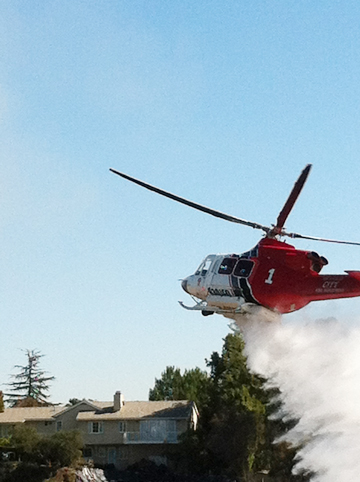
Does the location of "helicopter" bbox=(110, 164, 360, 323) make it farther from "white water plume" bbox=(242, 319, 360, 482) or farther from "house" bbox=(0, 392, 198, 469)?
"house" bbox=(0, 392, 198, 469)

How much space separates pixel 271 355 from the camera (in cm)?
3391

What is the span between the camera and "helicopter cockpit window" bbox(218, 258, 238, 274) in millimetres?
31722

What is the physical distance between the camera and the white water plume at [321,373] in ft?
108

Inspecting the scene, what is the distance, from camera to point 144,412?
2726 inches

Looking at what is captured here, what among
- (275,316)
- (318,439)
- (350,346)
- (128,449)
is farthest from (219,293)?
(128,449)

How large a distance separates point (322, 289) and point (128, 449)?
4266 cm

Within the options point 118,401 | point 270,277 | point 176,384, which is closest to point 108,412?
point 118,401

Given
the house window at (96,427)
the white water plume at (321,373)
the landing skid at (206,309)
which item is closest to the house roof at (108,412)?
the house window at (96,427)

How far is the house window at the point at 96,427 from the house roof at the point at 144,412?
58 centimetres

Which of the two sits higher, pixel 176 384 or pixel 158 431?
pixel 176 384

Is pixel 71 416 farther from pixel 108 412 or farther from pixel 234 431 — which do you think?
pixel 234 431

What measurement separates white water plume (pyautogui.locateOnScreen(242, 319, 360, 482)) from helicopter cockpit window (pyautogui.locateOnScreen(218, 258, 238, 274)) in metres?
2.33

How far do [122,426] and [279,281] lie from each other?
41908 millimetres

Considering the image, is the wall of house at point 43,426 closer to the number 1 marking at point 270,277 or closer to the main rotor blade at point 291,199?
the number 1 marking at point 270,277
